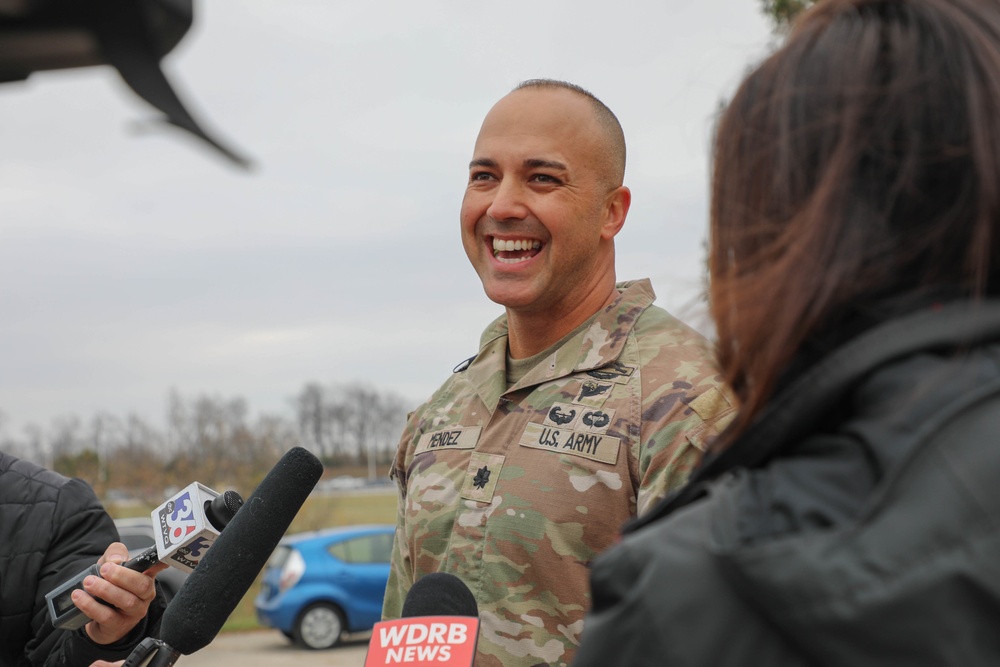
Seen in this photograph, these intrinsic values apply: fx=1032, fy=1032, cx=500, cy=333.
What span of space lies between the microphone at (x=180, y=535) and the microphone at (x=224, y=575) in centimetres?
9

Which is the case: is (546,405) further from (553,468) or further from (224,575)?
(224,575)

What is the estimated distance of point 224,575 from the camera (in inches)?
91.7

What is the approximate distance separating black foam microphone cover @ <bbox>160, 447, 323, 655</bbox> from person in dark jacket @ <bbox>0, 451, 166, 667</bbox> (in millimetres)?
423

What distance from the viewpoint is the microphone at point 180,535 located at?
243 cm

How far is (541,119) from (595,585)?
2.33 meters

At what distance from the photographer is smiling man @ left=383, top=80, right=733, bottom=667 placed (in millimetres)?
2854

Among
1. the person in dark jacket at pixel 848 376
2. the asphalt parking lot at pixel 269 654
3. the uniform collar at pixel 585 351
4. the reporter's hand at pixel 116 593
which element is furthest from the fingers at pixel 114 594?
the asphalt parking lot at pixel 269 654

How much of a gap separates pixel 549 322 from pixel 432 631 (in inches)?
65.9

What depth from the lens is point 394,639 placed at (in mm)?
1886

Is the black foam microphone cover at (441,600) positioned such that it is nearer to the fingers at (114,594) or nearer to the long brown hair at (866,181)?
the long brown hair at (866,181)

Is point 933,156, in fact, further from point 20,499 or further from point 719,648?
point 20,499

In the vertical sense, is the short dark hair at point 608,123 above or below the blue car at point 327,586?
above

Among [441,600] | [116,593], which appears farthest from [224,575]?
[441,600]

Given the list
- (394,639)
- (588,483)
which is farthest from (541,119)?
(394,639)
